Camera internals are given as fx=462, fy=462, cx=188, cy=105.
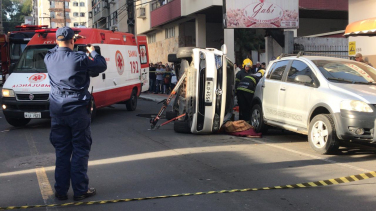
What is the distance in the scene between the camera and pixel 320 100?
26.7ft

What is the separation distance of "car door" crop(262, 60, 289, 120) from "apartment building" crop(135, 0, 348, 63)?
14417 millimetres

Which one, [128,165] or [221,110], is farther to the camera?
[221,110]

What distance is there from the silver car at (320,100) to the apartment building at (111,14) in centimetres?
Answer: 3308

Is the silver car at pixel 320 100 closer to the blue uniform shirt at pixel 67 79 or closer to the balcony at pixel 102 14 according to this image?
the blue uniform shirt at pixel 67 79

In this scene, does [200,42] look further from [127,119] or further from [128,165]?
[128,165]

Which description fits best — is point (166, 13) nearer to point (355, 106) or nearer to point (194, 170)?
point (355, 106)

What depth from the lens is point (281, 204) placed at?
199 inches

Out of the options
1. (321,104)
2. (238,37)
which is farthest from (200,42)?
(321,104)

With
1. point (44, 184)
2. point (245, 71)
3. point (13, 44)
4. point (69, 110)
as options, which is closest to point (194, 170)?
point (44, 184)

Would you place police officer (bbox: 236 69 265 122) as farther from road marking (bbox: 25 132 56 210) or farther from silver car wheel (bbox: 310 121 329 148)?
road marking (bbox: 25 132 56 210)

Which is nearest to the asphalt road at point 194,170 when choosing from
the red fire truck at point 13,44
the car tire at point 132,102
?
the car tire at point 132,102

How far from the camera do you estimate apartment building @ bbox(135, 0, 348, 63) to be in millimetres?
26719

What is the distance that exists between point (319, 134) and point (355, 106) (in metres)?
0.89

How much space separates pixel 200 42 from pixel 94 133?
1807 centimetres
